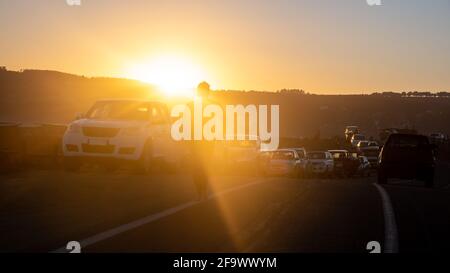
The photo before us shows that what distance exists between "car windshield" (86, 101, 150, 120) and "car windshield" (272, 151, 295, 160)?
17.6m

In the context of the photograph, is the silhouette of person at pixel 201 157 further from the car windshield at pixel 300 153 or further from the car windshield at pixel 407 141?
the car windshield at pixel 300 153

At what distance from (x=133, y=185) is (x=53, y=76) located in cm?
9424

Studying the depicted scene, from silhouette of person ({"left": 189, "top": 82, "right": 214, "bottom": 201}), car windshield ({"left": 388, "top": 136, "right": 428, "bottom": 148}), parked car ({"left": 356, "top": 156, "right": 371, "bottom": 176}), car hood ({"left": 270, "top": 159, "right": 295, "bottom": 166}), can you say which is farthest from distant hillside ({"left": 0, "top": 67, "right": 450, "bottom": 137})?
silhouette of person ({"left": 189, "top": 82, "right": 214, "bottom": 201})

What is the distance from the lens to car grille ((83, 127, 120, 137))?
17.7m

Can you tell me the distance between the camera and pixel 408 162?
2681cm

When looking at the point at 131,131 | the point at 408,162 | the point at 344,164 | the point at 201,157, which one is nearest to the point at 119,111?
Result: the point at 131,131

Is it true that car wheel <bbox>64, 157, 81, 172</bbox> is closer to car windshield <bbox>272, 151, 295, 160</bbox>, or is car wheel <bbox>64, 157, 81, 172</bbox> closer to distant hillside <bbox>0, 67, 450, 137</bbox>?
car windshield <bbox>272, 151, 295, 160</bbox>

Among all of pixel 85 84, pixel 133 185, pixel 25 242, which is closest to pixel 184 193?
pixel 133 185

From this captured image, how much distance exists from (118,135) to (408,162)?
12785 millimetres

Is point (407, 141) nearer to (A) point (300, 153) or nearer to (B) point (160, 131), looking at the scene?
(A) point (300, 153)

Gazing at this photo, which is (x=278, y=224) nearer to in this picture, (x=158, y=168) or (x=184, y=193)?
(x=184, y=193)
